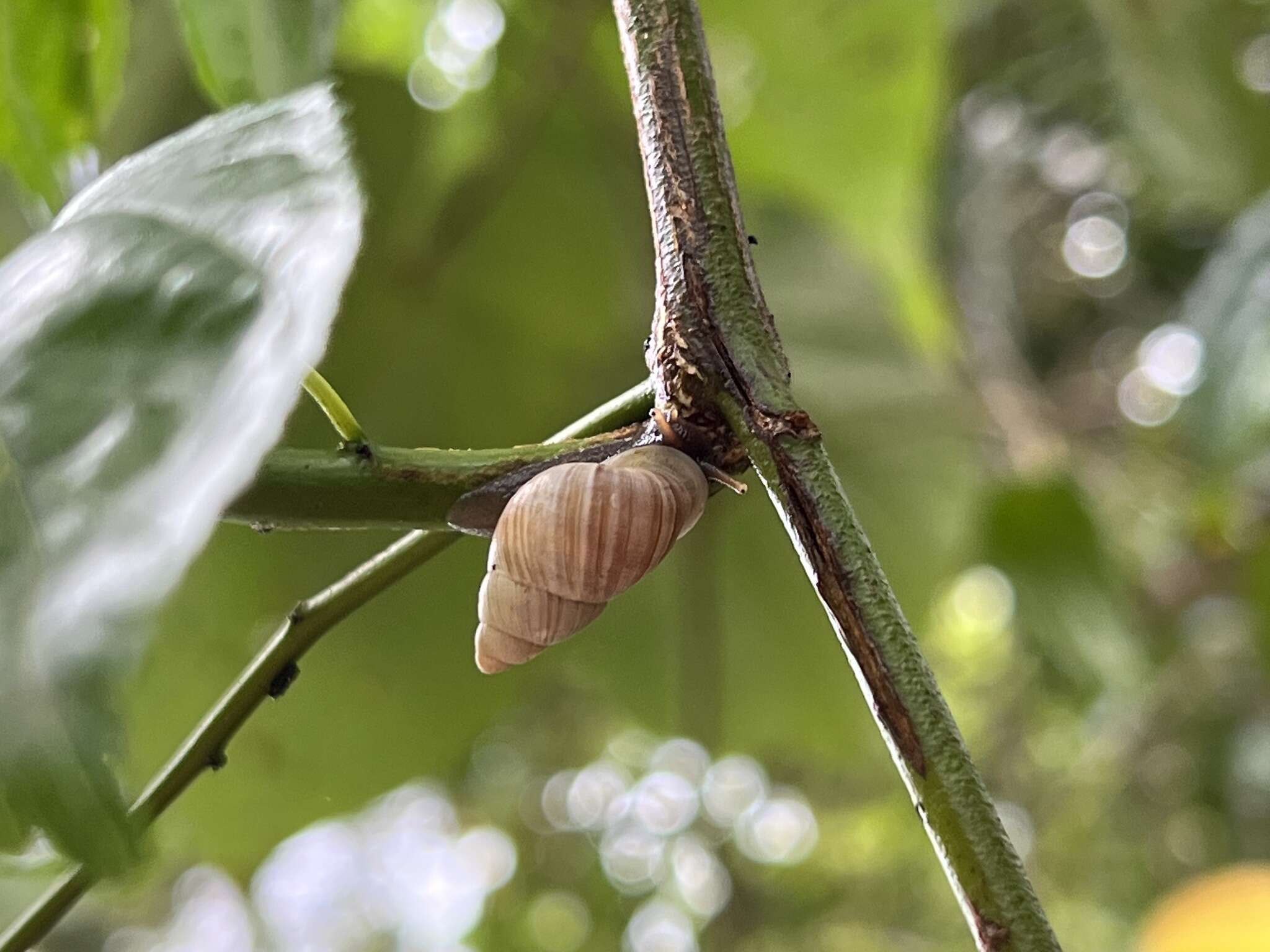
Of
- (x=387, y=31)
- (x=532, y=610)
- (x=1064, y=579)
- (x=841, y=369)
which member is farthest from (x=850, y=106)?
(x=532, y=610)

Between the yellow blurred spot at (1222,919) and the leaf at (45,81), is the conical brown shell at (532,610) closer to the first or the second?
the leaf at (45,81)

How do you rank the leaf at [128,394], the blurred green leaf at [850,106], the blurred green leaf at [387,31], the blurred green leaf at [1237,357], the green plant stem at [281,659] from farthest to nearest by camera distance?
1. the blurred green leaf at [387,31]
2. the blurred green leaf at [850,106]
3. the blurred green leaf at [1237,357]
4. the green plant stem at [281,659]
5. the leaf at [128,394]

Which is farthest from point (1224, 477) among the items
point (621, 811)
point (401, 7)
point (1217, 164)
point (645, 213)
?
point (621, 811)

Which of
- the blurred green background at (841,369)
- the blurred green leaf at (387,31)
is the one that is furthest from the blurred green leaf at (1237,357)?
the blurred green leaf at (387,31)

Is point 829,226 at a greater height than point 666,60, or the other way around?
point 666,60

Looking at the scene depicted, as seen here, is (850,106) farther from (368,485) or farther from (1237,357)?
(368,485)

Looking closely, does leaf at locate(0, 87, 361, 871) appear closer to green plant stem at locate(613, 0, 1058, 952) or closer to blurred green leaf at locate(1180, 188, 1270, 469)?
green plant stem at locate(613, 0, 1058, 952)

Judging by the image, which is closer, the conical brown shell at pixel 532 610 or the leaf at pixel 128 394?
the leaf at pixel 128 394

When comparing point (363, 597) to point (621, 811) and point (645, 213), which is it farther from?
point (621, 811)
